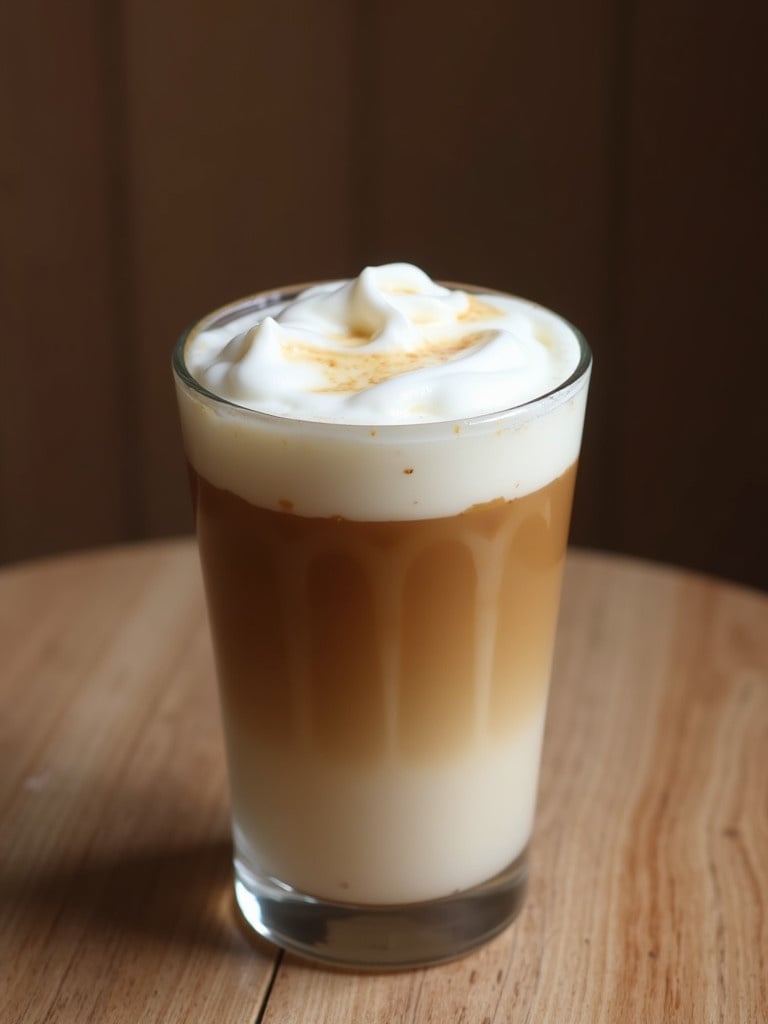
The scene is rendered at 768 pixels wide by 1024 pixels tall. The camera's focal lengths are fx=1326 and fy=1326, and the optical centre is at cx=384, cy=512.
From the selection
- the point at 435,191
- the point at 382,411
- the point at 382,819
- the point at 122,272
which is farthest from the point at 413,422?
the point at 122,272

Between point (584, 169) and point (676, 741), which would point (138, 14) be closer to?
point (584, 169)

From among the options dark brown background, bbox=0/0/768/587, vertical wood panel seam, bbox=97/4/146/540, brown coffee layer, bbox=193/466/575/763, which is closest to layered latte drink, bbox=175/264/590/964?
brown coffee layer, bbox=193/466/575/763

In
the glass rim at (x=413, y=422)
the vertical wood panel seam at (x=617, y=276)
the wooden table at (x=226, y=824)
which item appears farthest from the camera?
the vertical wood panel seam at (x=617, y=276)

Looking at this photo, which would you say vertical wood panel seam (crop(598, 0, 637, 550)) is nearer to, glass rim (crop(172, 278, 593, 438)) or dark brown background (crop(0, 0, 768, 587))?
dark brown background (crop(0, 0, 768, 587))

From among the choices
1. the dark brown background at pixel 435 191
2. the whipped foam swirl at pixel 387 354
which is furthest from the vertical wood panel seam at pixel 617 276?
the whipped foam swirl at pixel 387 354

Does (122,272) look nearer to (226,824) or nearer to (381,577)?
(226,824)

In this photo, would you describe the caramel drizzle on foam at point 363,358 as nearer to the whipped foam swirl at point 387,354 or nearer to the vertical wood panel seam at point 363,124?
the whipped foam swirl at point 387,354
